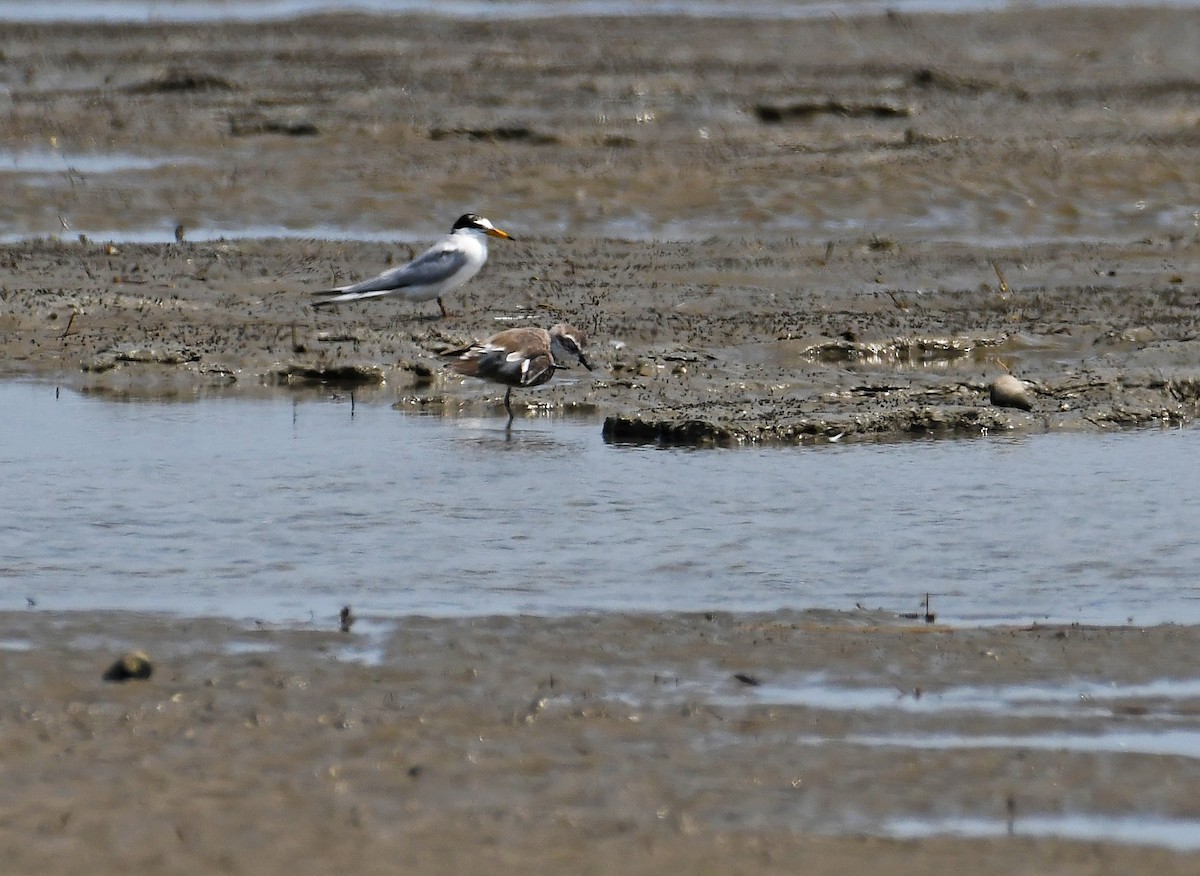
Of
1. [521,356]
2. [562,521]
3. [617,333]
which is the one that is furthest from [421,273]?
[562,521]

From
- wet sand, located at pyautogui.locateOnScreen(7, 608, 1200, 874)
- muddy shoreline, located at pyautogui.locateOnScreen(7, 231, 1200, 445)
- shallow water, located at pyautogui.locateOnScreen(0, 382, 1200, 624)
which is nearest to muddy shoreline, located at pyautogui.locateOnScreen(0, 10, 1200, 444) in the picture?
muddy shoreline, located at pyautogui.locateOnScreen(7, 231, 1200, 445)

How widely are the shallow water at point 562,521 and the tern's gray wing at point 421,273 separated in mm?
2426

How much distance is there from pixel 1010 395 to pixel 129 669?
5.29m

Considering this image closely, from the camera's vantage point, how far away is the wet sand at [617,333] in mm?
4402

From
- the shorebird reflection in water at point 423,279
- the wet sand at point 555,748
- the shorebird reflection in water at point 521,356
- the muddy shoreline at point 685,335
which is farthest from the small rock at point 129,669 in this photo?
the shorebird reflection in water at point 423,279

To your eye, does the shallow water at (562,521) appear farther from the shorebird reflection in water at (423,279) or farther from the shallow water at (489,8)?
the shallow water at (489,8)

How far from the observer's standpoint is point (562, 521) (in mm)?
7293

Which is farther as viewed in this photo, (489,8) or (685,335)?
(489,8)

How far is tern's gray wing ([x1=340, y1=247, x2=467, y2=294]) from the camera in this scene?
11758 mm

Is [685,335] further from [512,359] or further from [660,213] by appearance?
[660,213]

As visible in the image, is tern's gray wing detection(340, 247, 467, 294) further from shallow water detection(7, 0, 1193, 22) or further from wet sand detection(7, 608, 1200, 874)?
shallow water detection(7, 0, 1193, 22)

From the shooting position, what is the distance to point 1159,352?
10562 mm

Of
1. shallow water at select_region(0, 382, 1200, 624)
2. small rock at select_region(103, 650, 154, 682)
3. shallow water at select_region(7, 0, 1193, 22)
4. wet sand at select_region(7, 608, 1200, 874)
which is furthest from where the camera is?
shallow water at select_region(7, 0, 1193, 22)

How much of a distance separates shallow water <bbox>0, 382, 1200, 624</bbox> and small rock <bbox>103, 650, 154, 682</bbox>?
2.49 ft
